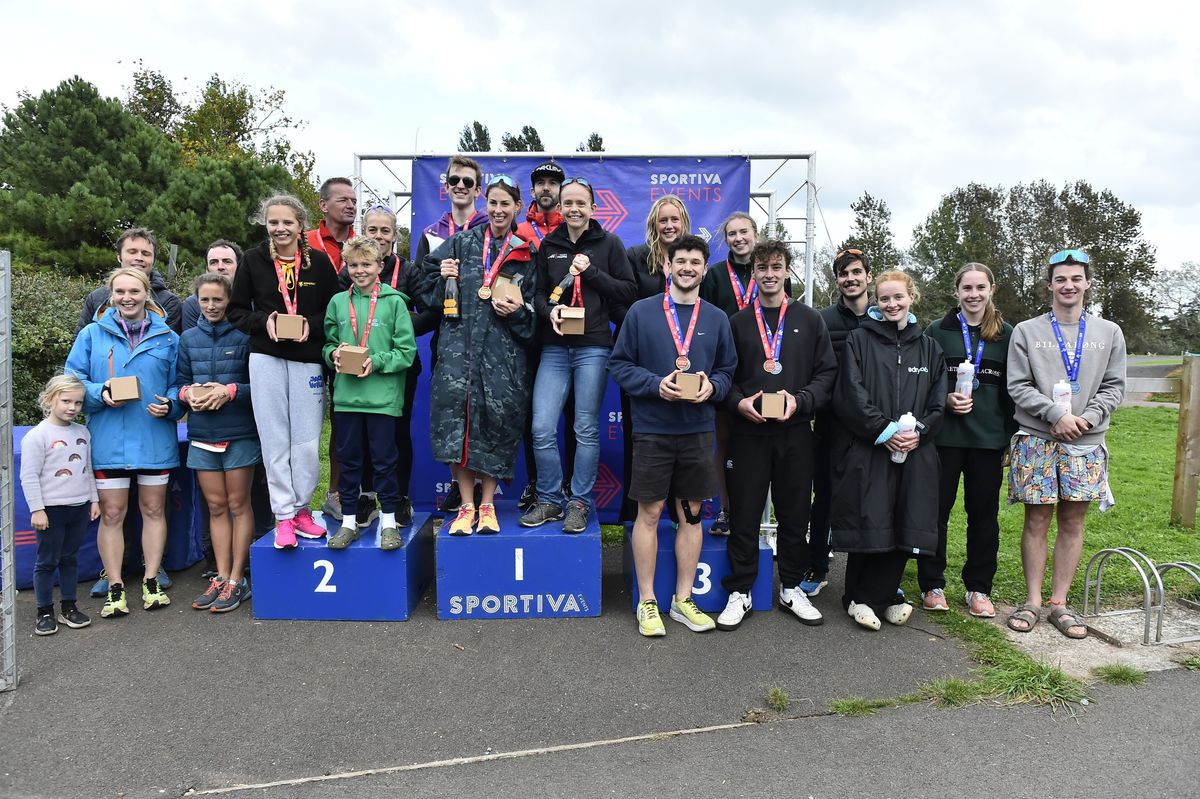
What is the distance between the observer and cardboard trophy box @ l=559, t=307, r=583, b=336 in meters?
4.04

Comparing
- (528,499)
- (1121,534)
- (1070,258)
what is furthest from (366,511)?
(1121,534)

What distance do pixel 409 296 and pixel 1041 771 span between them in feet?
12.8

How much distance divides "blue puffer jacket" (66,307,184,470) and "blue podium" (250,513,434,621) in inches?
31.7

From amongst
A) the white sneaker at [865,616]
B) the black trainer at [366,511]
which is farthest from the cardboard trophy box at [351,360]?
the white sneaker at [865,616]

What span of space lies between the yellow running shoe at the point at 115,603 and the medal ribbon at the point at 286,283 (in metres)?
1.84

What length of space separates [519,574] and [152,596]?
212cm

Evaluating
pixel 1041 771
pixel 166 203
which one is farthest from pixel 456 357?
pixel 166 203

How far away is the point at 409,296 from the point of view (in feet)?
14.9

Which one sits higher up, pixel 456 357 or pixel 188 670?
pixel 456 357

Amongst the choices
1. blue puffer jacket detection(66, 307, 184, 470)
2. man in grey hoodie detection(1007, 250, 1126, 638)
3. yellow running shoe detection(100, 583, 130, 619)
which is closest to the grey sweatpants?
blue puffer jacket detection(66, 307, 184, 470)

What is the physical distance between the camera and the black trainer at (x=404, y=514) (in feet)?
14.5

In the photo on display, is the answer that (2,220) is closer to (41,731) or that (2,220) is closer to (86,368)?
(86,368)

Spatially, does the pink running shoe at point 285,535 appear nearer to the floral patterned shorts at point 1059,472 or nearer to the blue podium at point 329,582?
the blue podium at point 329,582

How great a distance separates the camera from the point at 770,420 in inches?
155
